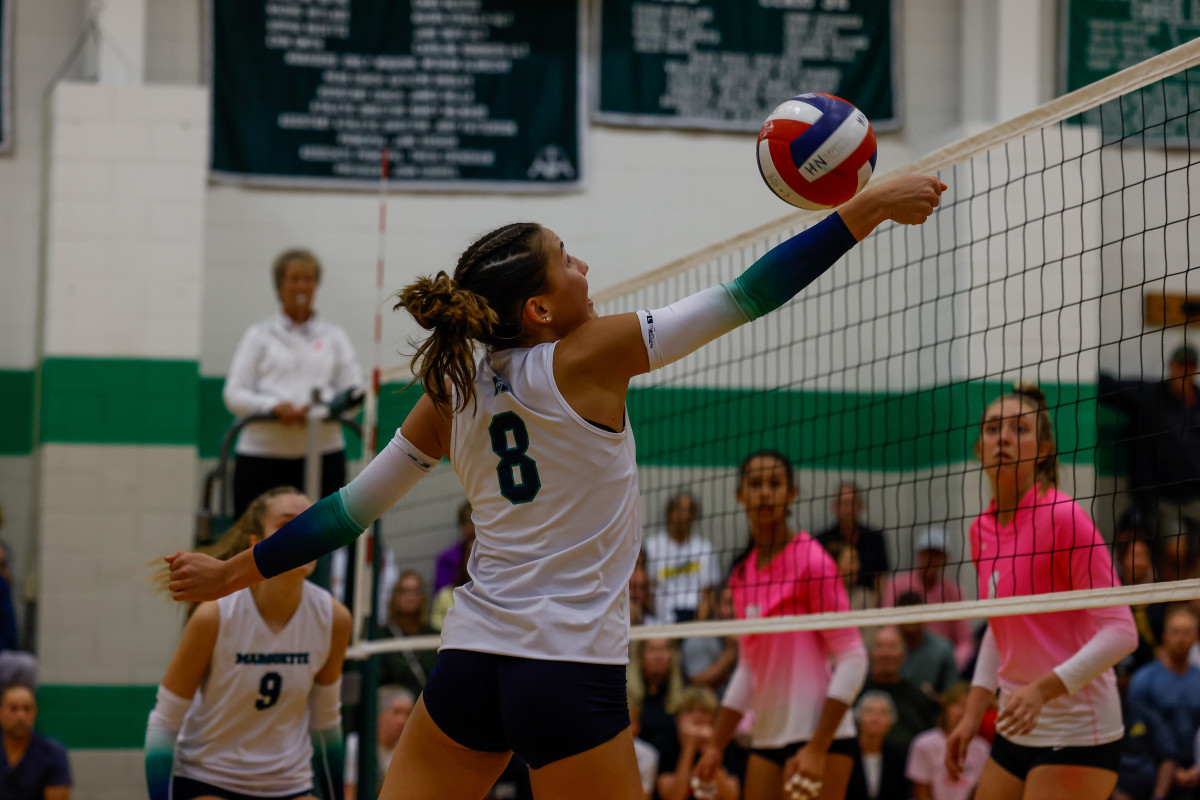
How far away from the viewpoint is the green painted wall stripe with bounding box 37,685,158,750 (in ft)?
26.5

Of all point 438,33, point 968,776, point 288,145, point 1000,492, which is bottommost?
point 968,776

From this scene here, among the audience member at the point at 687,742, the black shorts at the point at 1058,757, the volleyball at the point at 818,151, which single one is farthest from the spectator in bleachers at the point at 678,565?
the volleyball at the point at 818,151

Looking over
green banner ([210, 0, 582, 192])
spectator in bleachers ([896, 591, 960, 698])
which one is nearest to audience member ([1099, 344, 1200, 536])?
spectator in bleachers ([896, 591, 960, 698])

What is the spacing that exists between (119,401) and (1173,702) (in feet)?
21.7

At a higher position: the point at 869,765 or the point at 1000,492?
the point at 1000,492

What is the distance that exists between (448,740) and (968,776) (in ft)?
18.2

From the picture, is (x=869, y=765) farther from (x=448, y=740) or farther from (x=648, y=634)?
(x=448, y=740)

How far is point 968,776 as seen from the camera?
741cm

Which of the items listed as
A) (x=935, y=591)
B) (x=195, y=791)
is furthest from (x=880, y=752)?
(x=195, y=791)

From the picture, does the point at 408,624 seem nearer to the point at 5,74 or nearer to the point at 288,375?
the point at 288,375

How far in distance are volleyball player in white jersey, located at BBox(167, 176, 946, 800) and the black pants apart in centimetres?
399

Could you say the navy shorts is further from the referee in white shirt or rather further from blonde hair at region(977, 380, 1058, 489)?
the referee in white shirt

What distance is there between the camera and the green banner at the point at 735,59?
9758 millimetres

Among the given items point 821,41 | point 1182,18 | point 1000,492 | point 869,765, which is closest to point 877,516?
point 869,765
